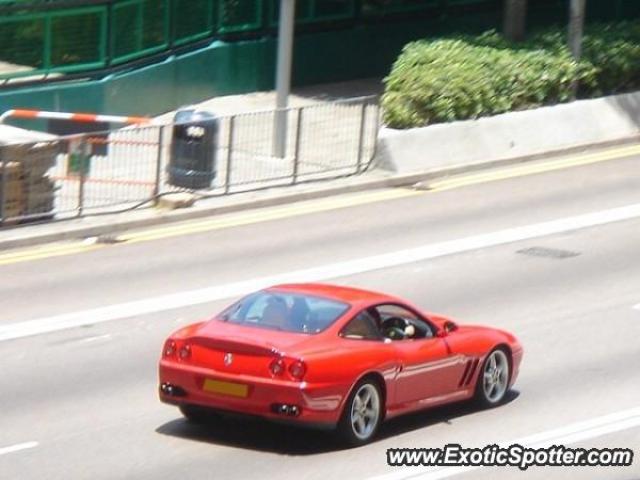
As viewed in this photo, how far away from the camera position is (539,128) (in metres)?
28.3

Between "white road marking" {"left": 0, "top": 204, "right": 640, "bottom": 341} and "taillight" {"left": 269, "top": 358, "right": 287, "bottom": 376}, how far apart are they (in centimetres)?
509

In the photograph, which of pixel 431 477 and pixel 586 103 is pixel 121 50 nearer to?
pixel 586 103

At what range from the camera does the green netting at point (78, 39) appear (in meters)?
29.0

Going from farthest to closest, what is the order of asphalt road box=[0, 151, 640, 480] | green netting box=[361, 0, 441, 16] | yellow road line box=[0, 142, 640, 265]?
green netting box=[361, 0, 441, 16], yellow road line box=[0, 142, 640, 265], asphalt road box=[0, 151, 640, 480]

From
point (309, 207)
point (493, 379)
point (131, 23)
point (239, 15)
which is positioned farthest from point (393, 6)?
point (493, 379)

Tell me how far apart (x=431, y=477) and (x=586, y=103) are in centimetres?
1672

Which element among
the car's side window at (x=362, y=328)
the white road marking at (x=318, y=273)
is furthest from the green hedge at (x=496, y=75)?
the car's side window at (x=362, y=328)

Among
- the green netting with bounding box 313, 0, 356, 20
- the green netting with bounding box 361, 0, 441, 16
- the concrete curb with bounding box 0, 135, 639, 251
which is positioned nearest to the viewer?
the concrete curb with bounding box 0, 135, 639, 251

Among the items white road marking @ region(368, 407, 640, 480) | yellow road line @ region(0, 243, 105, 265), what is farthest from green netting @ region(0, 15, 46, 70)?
white road marking @ region(368, 407, 640, 480)

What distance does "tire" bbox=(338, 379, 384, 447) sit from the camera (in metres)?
13.8

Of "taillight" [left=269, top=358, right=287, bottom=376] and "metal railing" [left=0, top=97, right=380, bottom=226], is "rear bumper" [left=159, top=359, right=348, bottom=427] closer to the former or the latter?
"taillight" [left=269, top=358, right=287, bottom=376]

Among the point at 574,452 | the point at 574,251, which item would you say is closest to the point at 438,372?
the point at 574,452

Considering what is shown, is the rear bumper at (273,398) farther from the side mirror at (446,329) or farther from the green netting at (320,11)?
the green netting at (320,11)

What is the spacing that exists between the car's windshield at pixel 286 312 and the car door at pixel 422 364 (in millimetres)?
618
